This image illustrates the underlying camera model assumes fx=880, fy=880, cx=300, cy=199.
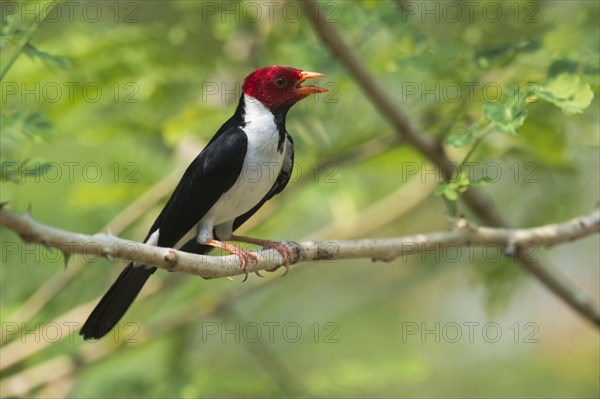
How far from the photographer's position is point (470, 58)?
491 cm

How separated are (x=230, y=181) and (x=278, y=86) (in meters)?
0.67

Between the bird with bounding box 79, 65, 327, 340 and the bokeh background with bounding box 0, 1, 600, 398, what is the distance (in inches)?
21.1

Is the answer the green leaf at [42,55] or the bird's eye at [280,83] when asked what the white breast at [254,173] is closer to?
the bird's eye at [280,83]

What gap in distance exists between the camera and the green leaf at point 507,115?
370 centimetres

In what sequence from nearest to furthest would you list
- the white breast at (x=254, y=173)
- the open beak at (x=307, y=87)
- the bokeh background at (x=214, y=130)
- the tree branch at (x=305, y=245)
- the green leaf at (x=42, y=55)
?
the tree branch at (x=305, y=245), the green leaf at (x=42, y=55), the white breast at (x=254, y=173), the open beak at (x=307, y=87), the bokeh background at (x=214, y=130)

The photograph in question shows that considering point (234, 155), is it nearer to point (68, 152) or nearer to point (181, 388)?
point (181, 388)

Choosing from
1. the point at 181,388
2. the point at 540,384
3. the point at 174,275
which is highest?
the point at 174,275

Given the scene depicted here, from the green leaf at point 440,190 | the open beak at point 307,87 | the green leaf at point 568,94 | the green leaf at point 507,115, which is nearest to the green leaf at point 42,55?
the open beak at point 307,87

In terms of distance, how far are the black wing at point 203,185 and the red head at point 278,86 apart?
42cm

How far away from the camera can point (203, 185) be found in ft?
14.7

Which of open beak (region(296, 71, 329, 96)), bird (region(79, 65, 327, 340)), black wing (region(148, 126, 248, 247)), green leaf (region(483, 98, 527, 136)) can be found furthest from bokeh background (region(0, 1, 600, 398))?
black wing (region(148, 126, 248, 247))

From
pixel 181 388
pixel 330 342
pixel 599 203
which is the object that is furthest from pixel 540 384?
pixel 181 388

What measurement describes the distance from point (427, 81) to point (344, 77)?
0.55m

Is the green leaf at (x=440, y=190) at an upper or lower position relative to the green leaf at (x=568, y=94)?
lower
